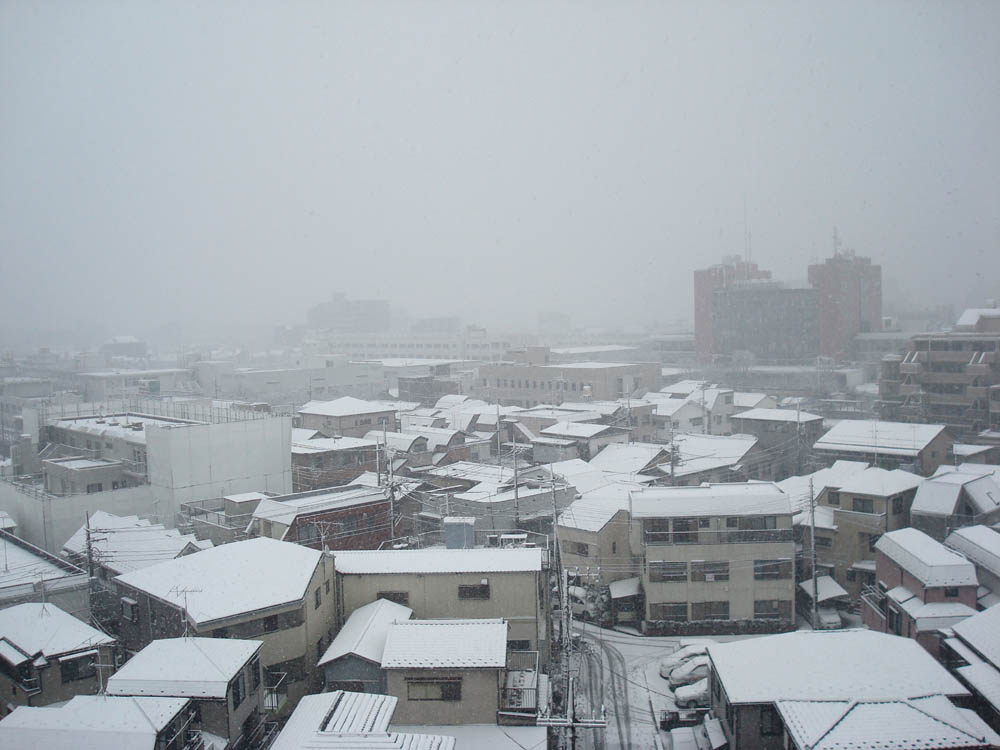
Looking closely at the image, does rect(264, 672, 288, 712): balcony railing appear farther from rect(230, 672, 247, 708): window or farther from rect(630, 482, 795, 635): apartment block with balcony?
rect(630, 482, 795, 635): apartment block with balcony

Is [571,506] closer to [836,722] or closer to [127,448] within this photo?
[836,722]

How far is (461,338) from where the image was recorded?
3941 centimetres

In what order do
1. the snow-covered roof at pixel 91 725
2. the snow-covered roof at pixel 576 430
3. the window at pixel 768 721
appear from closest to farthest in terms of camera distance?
the snow-covered roof at pixel 91 725, the window at pixel 768 721, the snow-covered roof at pixel 576 430

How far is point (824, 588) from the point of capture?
8.73 m

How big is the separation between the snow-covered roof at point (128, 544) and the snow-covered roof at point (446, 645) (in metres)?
3.27

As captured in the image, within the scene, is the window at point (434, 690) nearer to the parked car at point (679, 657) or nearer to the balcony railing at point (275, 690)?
the balcony railing at point (275, 690)

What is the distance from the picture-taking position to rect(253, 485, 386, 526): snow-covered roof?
816 centimetres

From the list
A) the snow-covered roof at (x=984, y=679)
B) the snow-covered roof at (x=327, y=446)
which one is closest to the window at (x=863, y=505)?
the snow-covered roof at (x=984, y=679)

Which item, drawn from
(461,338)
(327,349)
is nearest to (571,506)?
(461,338)

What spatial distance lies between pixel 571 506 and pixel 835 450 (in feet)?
20.3

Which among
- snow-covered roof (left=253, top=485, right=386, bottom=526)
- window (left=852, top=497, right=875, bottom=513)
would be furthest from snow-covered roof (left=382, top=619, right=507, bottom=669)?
window (left=852, top=497, right=875, bottom=513)

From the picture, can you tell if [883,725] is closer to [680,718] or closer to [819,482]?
[680,718]

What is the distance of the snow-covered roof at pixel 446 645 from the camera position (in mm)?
4973

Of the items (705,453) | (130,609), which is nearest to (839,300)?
(705,453)
